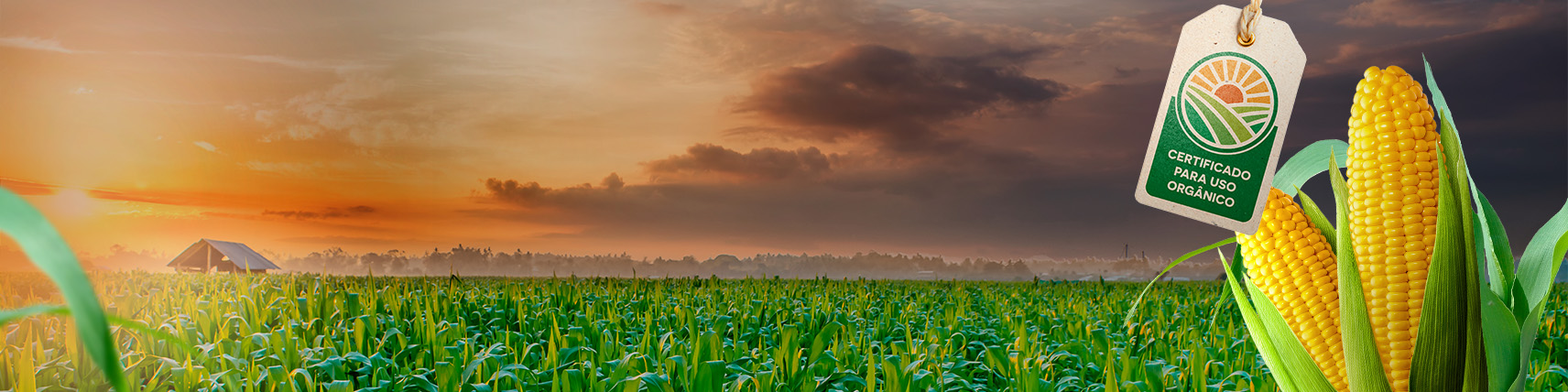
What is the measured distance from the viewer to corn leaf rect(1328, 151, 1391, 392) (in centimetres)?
189

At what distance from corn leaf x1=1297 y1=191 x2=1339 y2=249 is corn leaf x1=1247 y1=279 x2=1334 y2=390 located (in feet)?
0.65

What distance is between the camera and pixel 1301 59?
73.5 inches

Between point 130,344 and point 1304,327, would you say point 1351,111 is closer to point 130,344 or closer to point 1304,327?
point 1304,327

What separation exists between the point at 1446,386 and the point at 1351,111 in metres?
0.64

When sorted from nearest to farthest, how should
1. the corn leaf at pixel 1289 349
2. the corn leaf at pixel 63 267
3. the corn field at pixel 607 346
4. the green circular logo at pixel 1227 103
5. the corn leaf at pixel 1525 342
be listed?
the corn leaf at pixel 63 267
the green circular logo at pixel 1227 103
the corn leaf at pixel 1525 342
the corn leaf at pixel 1289 349
the corn field at pixel 607 346

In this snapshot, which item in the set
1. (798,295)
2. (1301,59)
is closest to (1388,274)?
(1301,59)

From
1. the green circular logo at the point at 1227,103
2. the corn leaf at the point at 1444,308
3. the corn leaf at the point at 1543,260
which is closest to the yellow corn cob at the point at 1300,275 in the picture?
the corn leaf at the point at 1444,308

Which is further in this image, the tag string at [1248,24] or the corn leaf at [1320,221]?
the corn leaf at [1320,221]

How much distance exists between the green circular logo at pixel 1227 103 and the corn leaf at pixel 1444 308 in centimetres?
38

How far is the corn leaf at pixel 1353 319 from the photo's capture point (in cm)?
189

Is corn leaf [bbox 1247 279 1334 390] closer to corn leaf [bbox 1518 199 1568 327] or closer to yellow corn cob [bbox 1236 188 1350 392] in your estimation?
yellow corn cob [bbox 1236 188 1350 392]

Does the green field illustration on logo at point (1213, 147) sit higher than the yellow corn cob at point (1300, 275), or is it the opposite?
the green field illustration on logo at point (1213, 147)

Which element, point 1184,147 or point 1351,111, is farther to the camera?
point 1351,111

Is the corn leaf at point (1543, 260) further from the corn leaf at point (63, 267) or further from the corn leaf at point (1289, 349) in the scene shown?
the corn leaf at point (63, 267)
